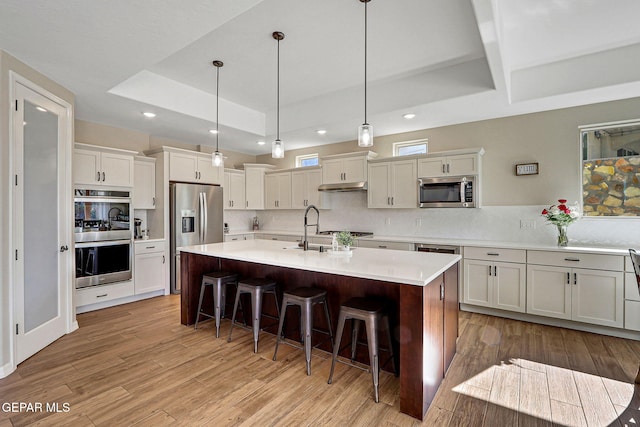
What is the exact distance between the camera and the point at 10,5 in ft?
6.47

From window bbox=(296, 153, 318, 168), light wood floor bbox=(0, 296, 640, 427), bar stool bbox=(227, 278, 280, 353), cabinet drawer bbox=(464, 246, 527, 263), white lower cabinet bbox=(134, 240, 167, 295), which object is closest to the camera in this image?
light wood floor bbox=(0, 296, 640, 427)

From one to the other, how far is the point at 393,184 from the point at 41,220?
4297 mm

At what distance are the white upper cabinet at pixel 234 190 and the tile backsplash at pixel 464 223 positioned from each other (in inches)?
15.3

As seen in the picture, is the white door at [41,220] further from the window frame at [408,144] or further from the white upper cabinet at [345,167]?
the window frame at [408,144]

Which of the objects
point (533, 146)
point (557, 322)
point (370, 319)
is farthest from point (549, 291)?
point (370, 319)

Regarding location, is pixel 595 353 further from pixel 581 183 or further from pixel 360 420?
pixel 360 420

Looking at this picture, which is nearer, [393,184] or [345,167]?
[393,184]

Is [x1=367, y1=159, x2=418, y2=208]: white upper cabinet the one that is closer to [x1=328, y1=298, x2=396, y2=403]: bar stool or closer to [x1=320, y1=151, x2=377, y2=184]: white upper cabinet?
[x1=320, y1=151, x2=377, y2=184]: white upper cabinet

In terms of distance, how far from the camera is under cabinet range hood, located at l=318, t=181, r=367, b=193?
498cm

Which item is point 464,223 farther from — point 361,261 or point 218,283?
point 218,283

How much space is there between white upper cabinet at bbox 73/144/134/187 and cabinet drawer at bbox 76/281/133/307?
1.39 meters

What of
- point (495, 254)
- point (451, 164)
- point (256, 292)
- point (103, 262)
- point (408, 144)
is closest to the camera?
point (256, 292)

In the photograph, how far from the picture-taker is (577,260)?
326 cm

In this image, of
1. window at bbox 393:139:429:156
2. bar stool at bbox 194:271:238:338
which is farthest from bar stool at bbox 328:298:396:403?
window at bbox 393:139:429:156
